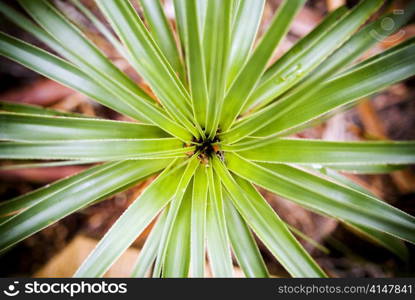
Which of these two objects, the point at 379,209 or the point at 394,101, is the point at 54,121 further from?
the point at 394,101

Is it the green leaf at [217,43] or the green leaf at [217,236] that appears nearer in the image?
the green leaf at [217,43]

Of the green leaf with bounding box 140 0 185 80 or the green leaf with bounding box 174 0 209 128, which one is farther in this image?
the green leaf with bounding box 140 0 185 80

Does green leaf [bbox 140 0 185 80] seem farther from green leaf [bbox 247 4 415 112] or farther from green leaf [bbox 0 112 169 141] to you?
green leaf [bbox 247 4 415 112]

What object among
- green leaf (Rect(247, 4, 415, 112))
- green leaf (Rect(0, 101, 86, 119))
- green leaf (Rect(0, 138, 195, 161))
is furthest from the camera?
green leaf (Rect(0, 101, 86, 119))

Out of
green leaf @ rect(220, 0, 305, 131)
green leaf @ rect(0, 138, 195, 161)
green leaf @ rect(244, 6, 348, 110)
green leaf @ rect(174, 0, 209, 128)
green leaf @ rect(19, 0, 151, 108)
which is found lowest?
green leaf @ rect(0, 138, 195, 161)

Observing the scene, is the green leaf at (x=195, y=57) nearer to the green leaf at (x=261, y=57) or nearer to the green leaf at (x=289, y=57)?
the green leaf at (x=261, y=57)

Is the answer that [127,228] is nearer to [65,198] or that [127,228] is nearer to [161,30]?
[65,198]

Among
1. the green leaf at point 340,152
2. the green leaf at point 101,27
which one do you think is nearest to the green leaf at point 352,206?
the green leaf at point 340,152

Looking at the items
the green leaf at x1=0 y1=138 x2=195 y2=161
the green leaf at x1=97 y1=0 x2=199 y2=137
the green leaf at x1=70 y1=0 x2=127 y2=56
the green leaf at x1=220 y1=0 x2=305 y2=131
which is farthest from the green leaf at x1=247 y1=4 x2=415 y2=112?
the green leaf at x1=70 y1=0 x2=127 y2=56
